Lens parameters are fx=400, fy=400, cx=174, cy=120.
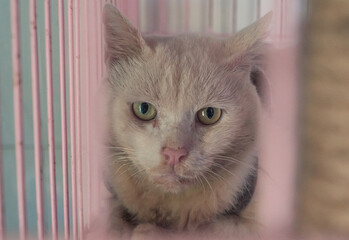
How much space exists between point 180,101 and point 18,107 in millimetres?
333

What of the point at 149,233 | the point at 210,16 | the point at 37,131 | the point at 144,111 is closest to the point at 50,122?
the point at 37,131

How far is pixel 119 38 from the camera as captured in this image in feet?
2.79

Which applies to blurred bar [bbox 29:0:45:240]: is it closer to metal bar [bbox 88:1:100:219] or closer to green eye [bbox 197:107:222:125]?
metal bar [bbox 88:1:100:219]

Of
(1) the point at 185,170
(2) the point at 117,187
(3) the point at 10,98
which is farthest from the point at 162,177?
(3) the point at 10,98

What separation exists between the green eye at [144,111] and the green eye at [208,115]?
0.31 ft

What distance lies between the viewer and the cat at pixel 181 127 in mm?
806

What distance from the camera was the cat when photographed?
0.81 m

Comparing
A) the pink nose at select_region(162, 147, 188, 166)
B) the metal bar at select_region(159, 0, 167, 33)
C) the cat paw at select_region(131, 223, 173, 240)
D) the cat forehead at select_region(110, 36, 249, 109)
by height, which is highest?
the metal bar at select_region(159, 0, 167, 33)

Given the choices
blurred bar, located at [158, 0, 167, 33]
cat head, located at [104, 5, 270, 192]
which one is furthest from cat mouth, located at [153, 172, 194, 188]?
blurred bar, located at [158, 0, 167, 33]

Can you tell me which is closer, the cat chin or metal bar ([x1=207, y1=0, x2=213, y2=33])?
the cat chin

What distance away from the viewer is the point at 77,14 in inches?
34.3

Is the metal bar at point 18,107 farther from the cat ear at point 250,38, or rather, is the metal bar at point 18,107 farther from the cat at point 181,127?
the cat ear at point 250,38

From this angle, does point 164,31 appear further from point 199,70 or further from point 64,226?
point 64,226

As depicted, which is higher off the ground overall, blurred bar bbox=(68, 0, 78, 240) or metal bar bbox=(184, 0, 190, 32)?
metal bar bbox=(184, 0, 190, 32)
